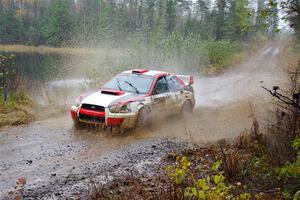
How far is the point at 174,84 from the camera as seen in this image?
1195 cm

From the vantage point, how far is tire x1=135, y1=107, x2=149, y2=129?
10.0m

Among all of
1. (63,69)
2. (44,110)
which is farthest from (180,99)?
(63,69)

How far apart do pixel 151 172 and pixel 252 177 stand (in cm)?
193

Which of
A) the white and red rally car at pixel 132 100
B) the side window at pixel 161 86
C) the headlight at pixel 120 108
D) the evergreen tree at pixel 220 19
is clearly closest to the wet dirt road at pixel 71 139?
the white and red rally car at pixel 132 100

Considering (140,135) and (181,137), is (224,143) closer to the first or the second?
(181,137)

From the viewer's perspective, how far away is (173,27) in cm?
6334

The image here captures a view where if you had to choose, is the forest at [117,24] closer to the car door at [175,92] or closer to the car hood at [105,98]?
the car door at [175,92]

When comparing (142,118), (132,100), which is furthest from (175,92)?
(132,100)

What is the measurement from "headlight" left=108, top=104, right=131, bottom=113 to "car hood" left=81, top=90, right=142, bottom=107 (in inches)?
5.7

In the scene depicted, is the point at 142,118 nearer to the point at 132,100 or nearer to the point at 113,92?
the point at 132,100

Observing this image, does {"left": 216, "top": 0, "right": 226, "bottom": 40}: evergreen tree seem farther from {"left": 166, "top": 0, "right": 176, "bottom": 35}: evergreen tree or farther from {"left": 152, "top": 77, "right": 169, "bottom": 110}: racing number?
{"left": 152, "top": 77, "right": 169, "bottom": 110}: racing number

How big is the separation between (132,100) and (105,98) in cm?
74

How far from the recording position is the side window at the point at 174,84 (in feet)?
38.5

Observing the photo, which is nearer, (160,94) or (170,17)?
(160,94)
